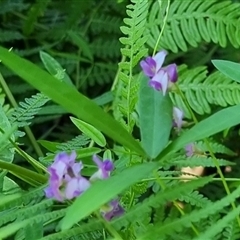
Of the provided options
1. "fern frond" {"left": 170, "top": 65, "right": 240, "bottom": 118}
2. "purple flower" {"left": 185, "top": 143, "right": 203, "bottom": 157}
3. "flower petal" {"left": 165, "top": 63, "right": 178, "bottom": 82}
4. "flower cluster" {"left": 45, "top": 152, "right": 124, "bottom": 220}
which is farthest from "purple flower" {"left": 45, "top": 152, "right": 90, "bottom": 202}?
"fern frond" {"left": 170, "top": 65, "right": 240, "bottom": 118}

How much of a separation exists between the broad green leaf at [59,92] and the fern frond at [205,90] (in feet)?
1.65

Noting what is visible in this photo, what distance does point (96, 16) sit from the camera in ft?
3.88

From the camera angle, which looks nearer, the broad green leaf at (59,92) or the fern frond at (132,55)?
the broad green leaf at (59,92)

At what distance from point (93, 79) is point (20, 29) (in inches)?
8.3

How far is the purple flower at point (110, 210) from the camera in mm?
422

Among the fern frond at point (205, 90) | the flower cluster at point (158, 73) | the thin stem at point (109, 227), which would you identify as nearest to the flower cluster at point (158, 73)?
the flower cluster at point (158, 73)

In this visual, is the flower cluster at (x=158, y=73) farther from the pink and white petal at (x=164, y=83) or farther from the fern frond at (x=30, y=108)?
the fern frond at (x=30, y=108)

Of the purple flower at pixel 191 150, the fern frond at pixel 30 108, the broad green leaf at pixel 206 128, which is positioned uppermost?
the fern frond at pixel 30 108

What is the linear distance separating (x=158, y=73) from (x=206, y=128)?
92mm

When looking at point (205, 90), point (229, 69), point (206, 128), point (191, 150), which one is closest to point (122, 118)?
point (205, 90)

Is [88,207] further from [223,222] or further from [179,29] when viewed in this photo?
[179,29]

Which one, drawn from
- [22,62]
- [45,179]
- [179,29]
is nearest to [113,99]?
[179,29]

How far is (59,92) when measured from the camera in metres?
0.36

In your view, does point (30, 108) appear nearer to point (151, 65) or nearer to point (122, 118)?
point (151, 65)
